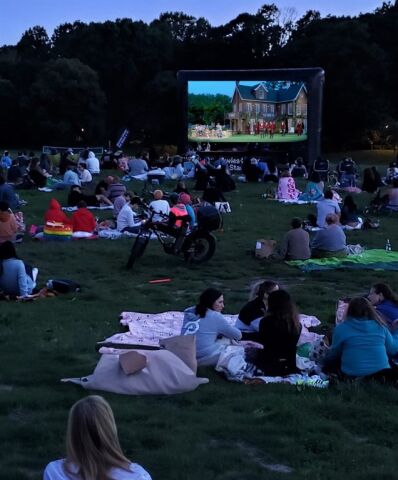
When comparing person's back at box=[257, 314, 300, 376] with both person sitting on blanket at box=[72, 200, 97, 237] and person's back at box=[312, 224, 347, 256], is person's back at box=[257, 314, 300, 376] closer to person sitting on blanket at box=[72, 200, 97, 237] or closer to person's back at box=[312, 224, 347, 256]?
person's back at box=[312, 224, 347, 256]

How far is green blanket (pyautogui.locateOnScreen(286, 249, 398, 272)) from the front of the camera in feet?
39.5

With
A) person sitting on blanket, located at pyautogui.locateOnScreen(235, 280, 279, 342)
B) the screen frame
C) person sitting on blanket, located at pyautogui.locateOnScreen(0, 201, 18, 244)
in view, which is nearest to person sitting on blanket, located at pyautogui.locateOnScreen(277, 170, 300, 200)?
person sitting on blanket, located at pyautogui.locateOnScreen(0, 201, 18, 244)

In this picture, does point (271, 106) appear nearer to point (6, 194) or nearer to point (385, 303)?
point (6, 194)

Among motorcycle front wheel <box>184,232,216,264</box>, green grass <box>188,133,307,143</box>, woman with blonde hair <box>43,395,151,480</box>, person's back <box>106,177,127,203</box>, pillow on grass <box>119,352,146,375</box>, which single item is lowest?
pillow on grass <box>119,352,146,375</box>

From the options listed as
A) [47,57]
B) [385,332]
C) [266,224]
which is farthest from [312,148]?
[47,57]

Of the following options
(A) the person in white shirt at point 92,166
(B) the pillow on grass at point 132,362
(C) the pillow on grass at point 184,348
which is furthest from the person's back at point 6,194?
(B) the pillow on grass at point 132,362

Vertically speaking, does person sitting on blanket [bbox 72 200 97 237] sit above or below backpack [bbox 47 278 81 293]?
above

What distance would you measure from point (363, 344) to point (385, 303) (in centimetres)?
114

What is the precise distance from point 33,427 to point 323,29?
50.4 meters

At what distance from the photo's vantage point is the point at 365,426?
537 cm

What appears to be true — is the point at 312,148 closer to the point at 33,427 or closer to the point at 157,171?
the point at 157,171

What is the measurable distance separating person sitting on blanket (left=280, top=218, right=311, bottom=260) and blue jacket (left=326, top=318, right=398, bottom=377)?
6.22 meters

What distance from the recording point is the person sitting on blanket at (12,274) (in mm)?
9312

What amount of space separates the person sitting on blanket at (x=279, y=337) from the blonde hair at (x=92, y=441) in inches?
144
